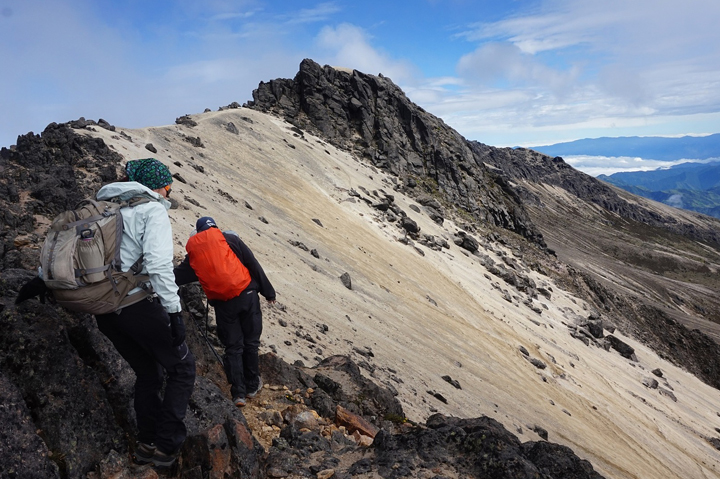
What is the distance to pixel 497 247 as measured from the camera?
38.1 meters

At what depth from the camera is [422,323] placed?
52.5 ft

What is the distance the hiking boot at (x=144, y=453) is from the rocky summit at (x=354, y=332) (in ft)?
0.27

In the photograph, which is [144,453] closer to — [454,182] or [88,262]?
[88,262]

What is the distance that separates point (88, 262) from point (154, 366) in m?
1.20

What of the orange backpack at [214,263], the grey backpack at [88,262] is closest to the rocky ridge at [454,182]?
the orange backpack at [214,263]

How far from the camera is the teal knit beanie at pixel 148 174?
4.31 metres

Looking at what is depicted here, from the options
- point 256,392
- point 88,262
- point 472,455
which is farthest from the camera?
point 256,392

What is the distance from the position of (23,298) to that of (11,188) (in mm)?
8221

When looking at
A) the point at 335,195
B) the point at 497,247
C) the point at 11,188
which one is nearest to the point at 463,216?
the point at 497,247

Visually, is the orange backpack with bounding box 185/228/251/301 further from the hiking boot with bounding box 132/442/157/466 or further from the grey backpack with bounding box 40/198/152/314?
the hiking boot with bounding box 132/442/157/466

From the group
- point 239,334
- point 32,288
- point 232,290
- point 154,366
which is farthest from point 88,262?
point 239,334

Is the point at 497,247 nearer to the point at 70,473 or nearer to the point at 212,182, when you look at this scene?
the point at 212,182

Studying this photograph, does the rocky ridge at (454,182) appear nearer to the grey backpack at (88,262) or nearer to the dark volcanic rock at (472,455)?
the dark volcanic rock at (472,455)

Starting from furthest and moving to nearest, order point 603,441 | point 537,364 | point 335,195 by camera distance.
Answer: point 335,195 < point 537,364 < point 603,441
